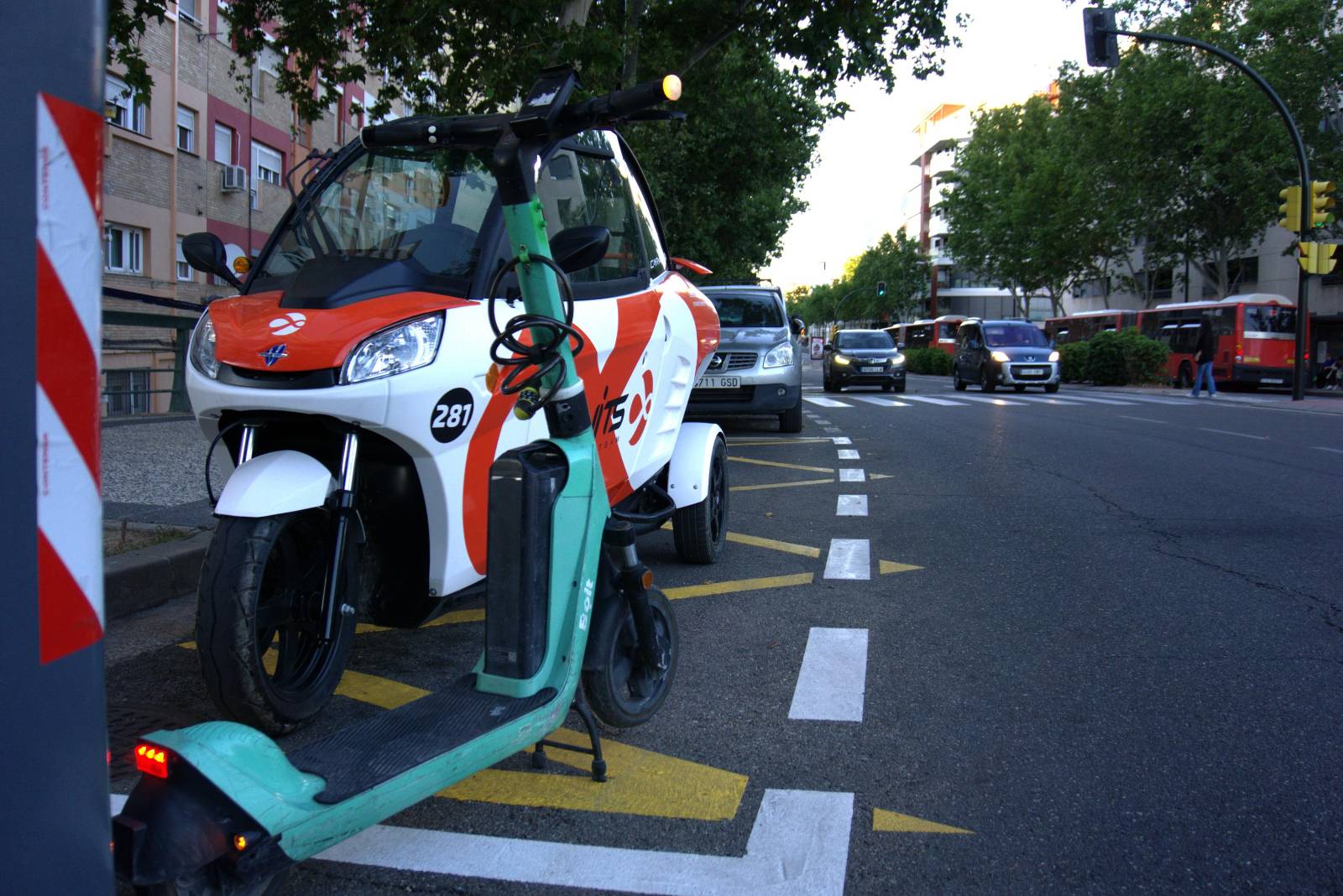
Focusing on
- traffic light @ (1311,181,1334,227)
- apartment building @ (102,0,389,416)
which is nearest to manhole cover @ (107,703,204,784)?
apartment building @ (102,0,389,416)

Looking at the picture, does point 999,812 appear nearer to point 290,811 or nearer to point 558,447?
point 558,447

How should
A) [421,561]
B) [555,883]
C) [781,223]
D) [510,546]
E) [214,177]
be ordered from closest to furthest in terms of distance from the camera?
[555,883] → [510,546] → [421,561] → [214,177] → [781,223]

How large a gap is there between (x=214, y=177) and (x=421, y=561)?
90.2ft

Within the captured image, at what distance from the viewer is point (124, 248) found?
24.4 meters

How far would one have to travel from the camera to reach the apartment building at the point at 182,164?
2338 cm

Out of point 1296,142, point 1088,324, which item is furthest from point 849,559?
point 1088,324

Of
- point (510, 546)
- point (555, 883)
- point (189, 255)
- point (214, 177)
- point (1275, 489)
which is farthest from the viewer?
point (214, 177)

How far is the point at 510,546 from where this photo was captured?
2676mm

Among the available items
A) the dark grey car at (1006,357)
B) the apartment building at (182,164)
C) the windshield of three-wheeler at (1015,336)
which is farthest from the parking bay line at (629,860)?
the windshield of three-wheeler at (1015,336)

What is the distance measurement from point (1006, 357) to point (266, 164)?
20236mm

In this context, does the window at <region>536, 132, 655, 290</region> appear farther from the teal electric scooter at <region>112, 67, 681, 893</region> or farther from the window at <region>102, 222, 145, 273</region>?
the window at <region>102, 222, 145, 273</region>

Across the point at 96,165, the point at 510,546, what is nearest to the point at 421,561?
A: the point at 510,546

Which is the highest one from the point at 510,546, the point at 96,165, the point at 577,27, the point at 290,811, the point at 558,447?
the point at 577,27

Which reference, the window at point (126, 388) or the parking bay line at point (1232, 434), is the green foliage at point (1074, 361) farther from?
the window at point (126, 388)
